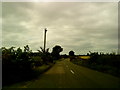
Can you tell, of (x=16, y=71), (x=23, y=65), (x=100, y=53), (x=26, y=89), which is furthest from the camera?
(x=100, y=53)

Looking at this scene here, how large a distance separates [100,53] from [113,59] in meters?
9.38

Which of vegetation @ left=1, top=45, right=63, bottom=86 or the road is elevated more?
vegetation @ left=1, top=45, right=63, bottom=86

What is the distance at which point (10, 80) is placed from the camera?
14422mm

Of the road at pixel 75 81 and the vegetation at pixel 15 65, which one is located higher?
the vegetation at pixel 15 65

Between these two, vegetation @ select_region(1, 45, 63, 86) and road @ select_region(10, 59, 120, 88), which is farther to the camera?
vegetation @ select_region(1, 45, 63, 86)

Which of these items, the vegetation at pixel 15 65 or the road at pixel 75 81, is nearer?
the road at pixel 75 81

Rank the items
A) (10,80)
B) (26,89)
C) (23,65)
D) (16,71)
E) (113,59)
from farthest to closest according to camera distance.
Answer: (113,59), (23,65), (16,71), (10,80), (26,89)

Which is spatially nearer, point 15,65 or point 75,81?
point 75,81

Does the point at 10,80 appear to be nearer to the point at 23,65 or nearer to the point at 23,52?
the point at 23,65

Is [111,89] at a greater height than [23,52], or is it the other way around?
[23,52]

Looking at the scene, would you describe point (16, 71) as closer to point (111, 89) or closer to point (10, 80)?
point (10, 80)

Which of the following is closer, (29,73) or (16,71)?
(16,71)

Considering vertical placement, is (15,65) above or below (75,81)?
above

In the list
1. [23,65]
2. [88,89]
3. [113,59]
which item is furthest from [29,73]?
[113,59]
